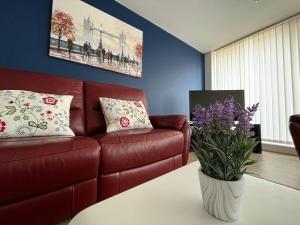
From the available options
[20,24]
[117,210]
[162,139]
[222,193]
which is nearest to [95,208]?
[117,210]

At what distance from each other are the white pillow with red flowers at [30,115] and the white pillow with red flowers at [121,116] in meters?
0.35

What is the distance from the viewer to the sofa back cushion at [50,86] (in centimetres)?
114

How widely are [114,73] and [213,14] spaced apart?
5.17ft

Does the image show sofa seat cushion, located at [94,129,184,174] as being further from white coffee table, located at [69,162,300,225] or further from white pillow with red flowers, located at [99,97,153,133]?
white coffee table, located at [69,162,300,225]

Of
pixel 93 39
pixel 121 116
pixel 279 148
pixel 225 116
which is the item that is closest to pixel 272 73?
pixel 279 148

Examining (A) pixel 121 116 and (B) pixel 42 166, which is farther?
(A) pixel 121 116

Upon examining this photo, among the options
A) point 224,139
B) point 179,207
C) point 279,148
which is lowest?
point 279,148

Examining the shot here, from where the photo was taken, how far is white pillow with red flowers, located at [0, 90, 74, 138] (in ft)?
2.99

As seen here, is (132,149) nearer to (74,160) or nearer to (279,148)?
(74,160)

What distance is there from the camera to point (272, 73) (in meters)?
2.55

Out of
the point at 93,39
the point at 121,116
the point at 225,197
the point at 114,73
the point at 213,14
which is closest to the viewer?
the point at 225,197

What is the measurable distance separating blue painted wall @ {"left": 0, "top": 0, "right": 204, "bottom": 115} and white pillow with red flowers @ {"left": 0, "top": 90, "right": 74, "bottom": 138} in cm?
63

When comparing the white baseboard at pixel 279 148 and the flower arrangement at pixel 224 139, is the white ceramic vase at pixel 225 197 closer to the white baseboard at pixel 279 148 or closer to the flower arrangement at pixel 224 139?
the flower arrangement at pixel 224 139

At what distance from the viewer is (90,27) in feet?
6.06
